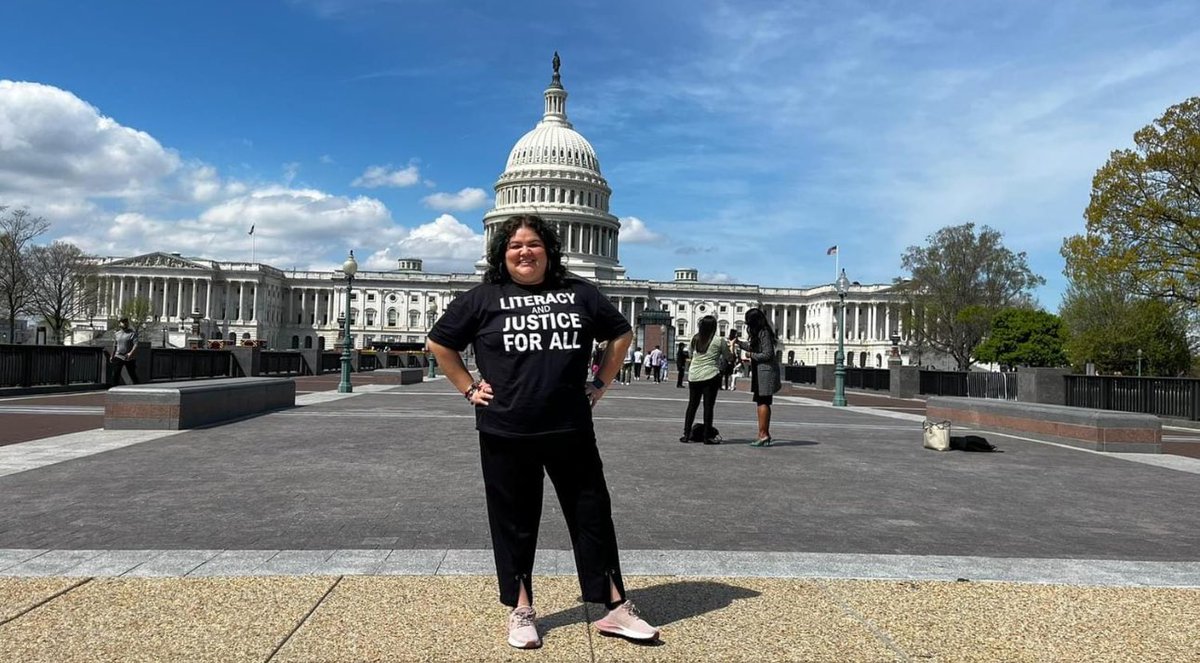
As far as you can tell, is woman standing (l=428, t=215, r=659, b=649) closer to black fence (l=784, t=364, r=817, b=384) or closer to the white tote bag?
the white tote bag

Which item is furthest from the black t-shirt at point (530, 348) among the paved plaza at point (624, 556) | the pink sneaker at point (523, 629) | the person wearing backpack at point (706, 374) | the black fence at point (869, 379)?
the black fence at point (869, 379)

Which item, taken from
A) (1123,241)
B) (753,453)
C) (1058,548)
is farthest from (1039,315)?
(1058,548)

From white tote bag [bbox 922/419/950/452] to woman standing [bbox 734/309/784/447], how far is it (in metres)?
2.40

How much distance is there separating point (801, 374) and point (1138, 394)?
26.1 metres

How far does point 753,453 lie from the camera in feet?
39.1

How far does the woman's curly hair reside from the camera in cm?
439

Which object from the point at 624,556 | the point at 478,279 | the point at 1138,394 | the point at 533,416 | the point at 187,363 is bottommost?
the point at 624,556

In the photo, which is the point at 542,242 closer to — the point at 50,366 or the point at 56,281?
the point at 50,366

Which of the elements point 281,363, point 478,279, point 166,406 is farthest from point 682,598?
point 478,279

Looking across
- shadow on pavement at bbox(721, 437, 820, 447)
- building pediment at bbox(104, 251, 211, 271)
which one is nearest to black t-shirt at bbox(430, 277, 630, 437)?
shadow on pavement at bbox(721, 437, 820, 447)

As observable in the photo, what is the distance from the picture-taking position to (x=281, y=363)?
37.8 m

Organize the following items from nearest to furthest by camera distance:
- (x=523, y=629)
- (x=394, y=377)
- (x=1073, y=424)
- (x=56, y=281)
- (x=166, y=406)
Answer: (x=523, y=629), (x=166, y=406), (x=1073, y=424), (x=394, y=377), (x=56, y=281)

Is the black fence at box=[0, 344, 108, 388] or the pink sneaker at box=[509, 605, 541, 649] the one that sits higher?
the black fence at box=[0, 344, 108, 388]

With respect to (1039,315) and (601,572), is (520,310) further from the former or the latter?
(1039,315)
